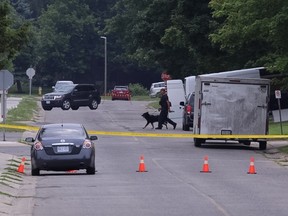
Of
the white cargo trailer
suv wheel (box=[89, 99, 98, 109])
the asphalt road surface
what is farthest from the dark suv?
the white cargo trailer

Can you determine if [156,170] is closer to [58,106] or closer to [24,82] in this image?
[58,106]

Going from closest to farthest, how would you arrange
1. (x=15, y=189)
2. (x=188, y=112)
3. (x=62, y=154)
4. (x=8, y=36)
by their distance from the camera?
(x=15, y=189), (x=62, y=154), (x=8, y=36), (x=188, y=112)

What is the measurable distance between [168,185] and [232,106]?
13.7 m

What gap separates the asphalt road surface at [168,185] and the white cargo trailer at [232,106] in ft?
2.65

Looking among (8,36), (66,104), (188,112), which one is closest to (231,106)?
(8,36)

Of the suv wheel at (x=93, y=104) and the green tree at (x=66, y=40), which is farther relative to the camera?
the green tree at (x=66, y=40)

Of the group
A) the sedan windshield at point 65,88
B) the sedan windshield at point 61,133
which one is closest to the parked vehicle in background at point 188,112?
the sedan windshield at point 61,133

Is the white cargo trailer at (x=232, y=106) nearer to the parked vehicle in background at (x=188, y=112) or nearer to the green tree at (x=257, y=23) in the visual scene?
the green tree at (x=257, y=23)

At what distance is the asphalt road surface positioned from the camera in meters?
17.7

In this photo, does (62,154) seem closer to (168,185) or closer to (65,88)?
(168,185)

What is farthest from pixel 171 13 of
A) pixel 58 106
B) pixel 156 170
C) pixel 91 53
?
pixel 91 53

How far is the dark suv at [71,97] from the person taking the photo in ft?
220

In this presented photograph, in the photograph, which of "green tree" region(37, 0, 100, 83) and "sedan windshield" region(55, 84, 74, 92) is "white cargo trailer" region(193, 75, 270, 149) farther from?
"green tree" region(37, 0, 100, 83)

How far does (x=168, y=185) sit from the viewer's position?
22.4 m
